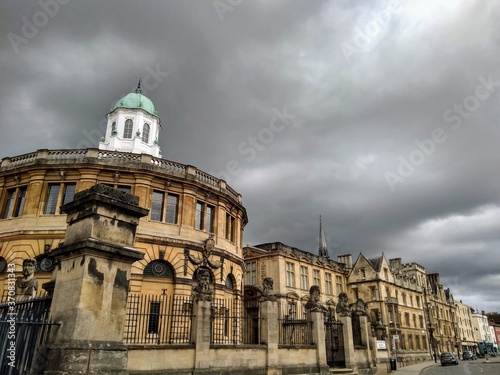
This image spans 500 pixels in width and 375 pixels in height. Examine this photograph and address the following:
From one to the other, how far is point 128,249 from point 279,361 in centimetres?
1060

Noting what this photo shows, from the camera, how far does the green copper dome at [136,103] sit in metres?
39.6

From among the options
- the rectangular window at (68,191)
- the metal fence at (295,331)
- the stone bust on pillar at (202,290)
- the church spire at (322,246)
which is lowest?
the metal fence at (295,331)

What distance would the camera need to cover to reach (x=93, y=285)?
620 centimetres

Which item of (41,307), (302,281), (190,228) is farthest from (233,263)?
(41,307)

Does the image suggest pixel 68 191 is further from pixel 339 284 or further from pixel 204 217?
pixel 339 284

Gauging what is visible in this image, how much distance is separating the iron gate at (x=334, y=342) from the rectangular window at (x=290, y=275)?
69.0ft

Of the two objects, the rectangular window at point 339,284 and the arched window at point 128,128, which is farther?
the rectangular window at point 339,284

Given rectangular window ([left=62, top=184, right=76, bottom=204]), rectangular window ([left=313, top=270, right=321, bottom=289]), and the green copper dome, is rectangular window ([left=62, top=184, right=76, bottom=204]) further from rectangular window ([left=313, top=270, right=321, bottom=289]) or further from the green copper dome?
rectangular window ([left=313, top=270, right=321, bottom=289])

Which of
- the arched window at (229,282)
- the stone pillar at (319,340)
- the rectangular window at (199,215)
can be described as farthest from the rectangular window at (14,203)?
the stone pillar at (319,340)

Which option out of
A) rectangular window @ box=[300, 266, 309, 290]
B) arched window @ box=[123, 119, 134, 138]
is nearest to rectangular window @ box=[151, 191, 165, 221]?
arched window @ box=[123, 119, 134, 138]

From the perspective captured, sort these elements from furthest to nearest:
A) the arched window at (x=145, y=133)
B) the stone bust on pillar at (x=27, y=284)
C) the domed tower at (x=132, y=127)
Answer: the arched window at (x=145, y=133) < the domed tower at (x=132, y=127) < the stone bust on pillar at (x=27, y=284)

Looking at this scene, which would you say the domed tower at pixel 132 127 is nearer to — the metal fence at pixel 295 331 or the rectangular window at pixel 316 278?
the rectangular window at pixel 316 278

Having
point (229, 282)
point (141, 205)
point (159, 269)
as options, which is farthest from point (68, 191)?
point (229, 282)

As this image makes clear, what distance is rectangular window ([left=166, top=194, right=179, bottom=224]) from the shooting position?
24.9 meters
